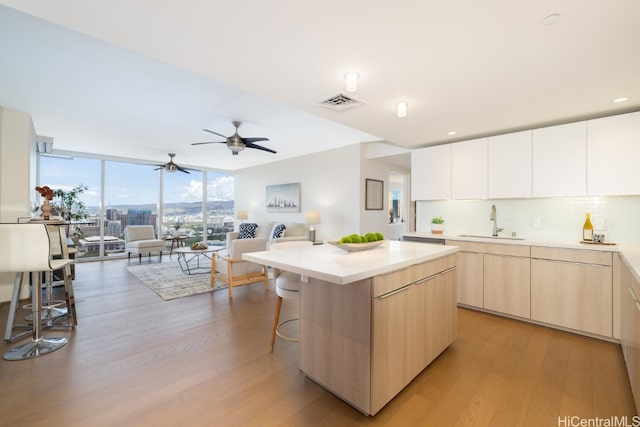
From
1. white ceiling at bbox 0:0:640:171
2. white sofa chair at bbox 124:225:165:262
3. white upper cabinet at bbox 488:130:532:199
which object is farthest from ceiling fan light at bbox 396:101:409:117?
white sofa chair at bbox 124:225:165:262

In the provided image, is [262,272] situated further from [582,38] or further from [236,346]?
[582,38]

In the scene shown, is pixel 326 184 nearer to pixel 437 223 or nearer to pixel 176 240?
pixel 437 223

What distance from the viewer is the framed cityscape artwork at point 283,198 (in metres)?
6.78

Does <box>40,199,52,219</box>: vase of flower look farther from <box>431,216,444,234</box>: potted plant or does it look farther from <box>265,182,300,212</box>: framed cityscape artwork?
<box>431,216,444,234</box>: potted plant

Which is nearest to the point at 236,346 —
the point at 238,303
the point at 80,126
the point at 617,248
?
the point at 238,303

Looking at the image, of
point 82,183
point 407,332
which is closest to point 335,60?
point 407,332

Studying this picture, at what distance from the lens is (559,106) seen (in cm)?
272

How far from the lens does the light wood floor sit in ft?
5.43

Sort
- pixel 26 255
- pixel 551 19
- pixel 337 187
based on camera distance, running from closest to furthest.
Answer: pixel 551 19
pixel 26 255
pixel 337 187

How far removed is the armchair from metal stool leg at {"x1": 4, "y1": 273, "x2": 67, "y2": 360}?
186cm

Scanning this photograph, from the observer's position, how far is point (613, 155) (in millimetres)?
2740

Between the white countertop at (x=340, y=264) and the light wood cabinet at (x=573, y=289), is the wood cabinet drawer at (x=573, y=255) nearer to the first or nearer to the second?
the light wood cabinet at (x=573, y=289)

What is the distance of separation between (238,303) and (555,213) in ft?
13.8

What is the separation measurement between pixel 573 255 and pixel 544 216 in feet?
2.62
